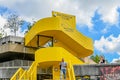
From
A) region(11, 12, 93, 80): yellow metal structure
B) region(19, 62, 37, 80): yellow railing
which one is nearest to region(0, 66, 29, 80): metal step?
region(19, 62, 37, 80): yellow railing

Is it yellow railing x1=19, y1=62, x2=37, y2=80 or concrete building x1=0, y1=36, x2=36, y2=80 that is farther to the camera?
concrete building x1=0, y1=36, x2=36, y2=80

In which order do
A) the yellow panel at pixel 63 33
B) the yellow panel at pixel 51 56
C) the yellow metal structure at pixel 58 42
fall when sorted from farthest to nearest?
1. the yellow panel at pixel 63 33
2. the yellow metal structure at pixel 58 42
3. the yellow panel at pixel 51 56

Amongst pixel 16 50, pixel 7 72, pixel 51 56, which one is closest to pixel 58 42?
pixel 16 50

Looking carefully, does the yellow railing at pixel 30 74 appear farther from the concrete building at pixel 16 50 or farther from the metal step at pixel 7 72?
the concrete building at pixel 16 50

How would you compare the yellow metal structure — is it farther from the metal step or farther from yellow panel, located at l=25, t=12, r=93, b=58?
the metal step

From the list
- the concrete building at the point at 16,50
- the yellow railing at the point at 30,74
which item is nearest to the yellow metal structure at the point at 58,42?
the yellow railing at the point at 30,74

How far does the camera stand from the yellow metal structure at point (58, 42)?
24.9 meters

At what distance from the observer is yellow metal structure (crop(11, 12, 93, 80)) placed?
81.7 feet

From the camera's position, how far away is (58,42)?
29562 millimetres

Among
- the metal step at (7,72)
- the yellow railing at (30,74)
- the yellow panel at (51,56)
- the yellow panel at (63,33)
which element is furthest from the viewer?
the yellow panel at (63,33)

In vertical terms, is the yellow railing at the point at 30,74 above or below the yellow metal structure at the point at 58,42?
below

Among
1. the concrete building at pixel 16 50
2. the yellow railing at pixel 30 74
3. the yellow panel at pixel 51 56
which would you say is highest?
the concrete building at pixel 16 50

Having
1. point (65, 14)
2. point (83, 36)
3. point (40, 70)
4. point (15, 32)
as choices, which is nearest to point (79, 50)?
point (83, 36)

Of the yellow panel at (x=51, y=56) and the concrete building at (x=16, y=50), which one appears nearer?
the yellow panel at (x=51, y=56)
